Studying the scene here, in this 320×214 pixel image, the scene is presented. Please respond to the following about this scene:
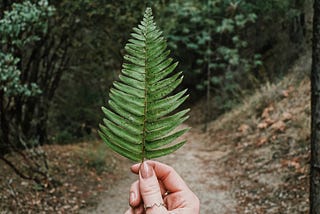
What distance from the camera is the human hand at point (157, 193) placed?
1.18 meters

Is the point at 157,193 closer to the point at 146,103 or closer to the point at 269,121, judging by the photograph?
the point at 146,103

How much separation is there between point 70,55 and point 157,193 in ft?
25.2

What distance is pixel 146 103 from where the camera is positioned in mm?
998

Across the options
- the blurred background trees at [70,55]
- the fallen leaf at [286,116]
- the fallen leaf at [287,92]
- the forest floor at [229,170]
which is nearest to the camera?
the blurred background trees at [70,55]

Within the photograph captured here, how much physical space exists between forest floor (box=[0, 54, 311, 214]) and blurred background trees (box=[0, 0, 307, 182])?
52 centimetres

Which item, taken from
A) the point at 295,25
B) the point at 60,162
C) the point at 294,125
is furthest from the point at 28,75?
the point at 295,25

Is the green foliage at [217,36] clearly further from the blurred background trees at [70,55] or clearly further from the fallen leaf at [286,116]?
the fallen leaf at [286,116]

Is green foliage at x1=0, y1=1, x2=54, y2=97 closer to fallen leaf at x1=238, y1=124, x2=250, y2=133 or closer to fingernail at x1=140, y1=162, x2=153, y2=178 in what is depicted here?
fingernail at x1=140, y1=162, x2=153, y2=178

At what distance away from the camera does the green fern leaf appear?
0.98 metres

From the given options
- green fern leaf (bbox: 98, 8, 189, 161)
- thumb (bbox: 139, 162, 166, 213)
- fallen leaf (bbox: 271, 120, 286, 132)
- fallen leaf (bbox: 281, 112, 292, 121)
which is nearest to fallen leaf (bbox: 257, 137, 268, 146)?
fallen leaf (bbox: 271, 120, 286, 132)

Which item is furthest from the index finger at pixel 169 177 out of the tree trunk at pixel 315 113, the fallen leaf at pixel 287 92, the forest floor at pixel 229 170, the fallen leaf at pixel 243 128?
the fallen leaf at pixel 287 92

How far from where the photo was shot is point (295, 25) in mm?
11984

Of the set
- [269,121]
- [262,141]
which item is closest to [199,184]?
[262,141]

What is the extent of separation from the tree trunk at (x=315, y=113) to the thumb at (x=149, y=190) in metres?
2.28
